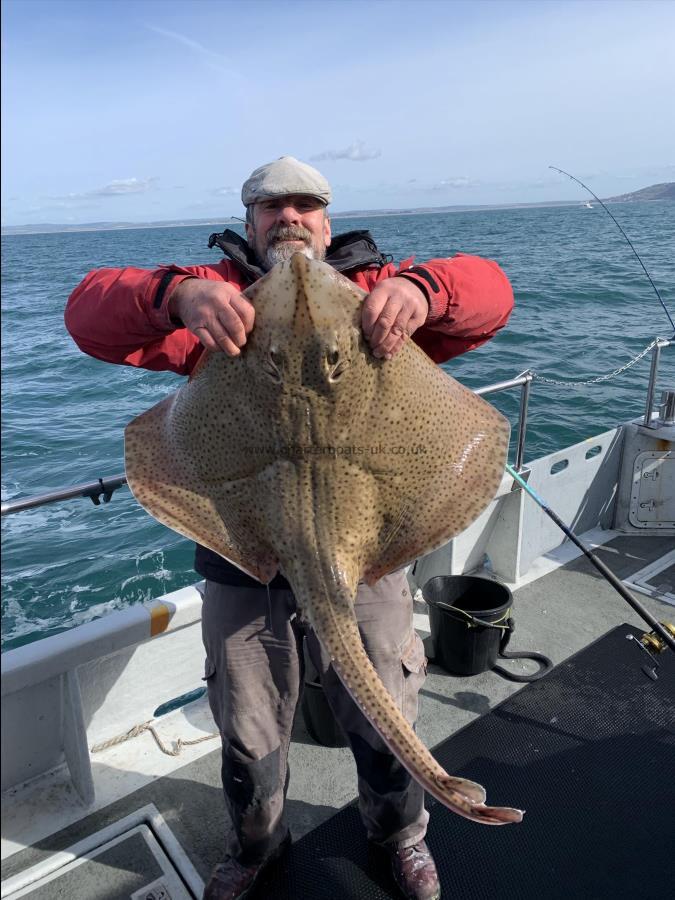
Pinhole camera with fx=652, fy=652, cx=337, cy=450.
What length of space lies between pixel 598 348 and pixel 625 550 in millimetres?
13390

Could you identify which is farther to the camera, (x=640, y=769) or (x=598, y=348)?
(x=598, y=348)

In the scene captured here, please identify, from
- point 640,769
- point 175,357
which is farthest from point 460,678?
point 175,357

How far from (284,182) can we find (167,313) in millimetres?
763

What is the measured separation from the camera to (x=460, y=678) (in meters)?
4.47

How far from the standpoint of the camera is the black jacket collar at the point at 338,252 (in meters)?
2.71

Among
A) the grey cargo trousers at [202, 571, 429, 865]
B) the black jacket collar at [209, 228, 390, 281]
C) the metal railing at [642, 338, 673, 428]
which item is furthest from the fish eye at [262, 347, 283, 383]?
the metal railing at [642, 338, 673, 428]

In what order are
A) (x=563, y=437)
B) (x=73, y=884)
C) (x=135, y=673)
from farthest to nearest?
(x=563, y=437), (x=135, y=673), (x=73, y=884)

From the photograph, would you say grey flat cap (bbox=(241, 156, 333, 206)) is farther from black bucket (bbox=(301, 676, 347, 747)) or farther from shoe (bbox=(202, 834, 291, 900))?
shoe (bbox=(202, 834, 291, 900))

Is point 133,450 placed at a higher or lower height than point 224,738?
higher

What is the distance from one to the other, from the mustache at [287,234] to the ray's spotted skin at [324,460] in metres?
0.67

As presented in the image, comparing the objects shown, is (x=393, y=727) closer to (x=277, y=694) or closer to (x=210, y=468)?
(x=277, y=694)

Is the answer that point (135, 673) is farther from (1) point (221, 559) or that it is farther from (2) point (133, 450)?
(2) point (133, 450)

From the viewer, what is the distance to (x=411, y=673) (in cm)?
280

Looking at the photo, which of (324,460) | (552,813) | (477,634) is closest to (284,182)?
(324,460)
